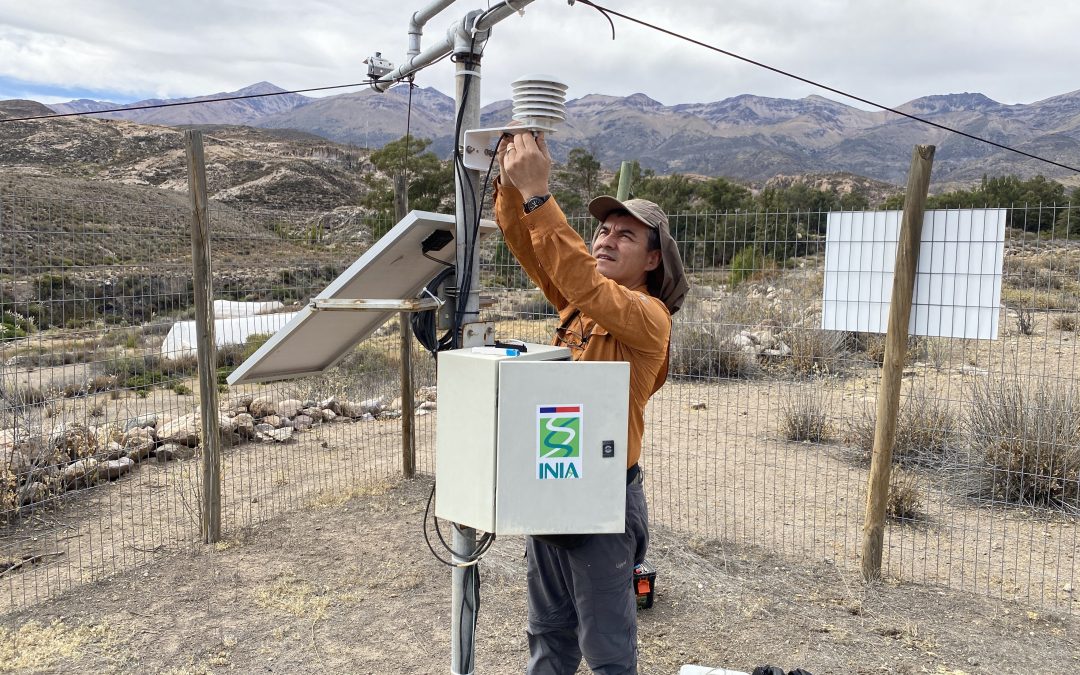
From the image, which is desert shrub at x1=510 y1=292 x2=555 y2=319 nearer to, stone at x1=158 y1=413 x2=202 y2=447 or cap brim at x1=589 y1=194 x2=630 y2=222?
cap brim at x1=589 y1=194 x2=630 y2=222

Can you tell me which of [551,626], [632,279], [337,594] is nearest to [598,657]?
[551,626]

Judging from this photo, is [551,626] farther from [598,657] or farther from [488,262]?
[488,262]

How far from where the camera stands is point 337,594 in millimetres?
4293

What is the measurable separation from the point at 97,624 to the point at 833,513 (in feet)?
16.6

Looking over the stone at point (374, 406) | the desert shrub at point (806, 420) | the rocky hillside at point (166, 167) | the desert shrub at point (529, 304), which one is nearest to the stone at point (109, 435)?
the stone at point (374, 406)

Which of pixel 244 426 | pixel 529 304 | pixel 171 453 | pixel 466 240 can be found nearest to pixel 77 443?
pixel 171 453

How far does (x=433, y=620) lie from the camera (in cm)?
402

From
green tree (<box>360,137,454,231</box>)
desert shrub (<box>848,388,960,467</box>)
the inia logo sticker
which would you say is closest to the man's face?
the inia logo sticker

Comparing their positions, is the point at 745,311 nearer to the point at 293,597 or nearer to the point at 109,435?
the point at 293,597

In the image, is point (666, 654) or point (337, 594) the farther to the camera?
point (337, 594)

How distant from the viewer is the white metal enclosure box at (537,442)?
73.5 inches

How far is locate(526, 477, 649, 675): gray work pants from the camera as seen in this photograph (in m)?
2.26

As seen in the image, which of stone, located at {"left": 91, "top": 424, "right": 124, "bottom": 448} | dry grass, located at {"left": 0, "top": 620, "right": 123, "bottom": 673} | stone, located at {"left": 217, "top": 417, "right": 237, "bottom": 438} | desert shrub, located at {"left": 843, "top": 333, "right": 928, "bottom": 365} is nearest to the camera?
dry grass, located at {"left": 0, "top": 620, "right": 123, "bottom": 673}

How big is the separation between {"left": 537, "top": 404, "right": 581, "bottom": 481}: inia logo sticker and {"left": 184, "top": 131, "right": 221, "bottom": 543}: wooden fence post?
3.49 metres
